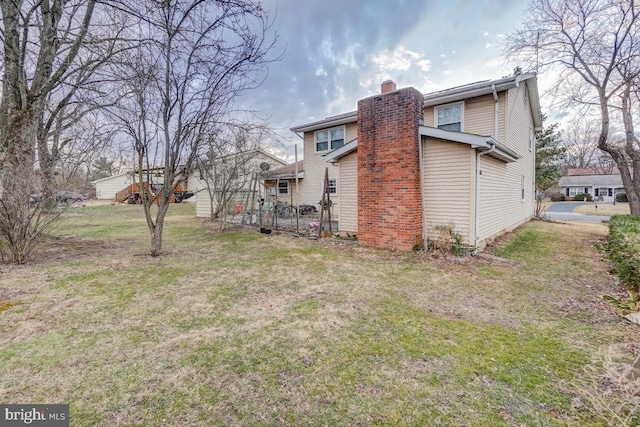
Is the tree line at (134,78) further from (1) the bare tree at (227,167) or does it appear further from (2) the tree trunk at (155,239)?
(1) the bare tree at (227,167)

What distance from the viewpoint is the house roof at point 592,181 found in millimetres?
40506

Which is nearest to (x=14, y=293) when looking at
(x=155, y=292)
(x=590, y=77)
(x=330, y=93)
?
(x=155, y=292)

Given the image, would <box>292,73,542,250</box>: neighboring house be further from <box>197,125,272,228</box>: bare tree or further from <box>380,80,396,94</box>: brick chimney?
<box>197,125,272,228</box>: bare tree

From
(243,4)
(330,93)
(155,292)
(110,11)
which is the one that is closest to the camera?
(155,292)

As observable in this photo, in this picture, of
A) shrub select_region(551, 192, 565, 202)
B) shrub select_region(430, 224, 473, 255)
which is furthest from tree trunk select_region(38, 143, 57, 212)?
shrub select_region(551, 192, 565, 202)

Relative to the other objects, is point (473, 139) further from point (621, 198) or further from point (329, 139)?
point (621, 198)

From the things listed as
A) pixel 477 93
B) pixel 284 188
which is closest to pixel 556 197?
pixel 477 93

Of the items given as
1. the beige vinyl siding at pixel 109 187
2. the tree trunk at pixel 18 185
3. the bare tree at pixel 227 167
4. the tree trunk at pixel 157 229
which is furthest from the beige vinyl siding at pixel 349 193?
the beige vinyl siding at pixel 109 187

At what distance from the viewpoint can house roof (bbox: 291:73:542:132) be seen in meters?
9.44

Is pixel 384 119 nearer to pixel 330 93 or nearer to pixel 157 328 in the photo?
pixel 330 93

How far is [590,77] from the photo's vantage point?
1214 cm

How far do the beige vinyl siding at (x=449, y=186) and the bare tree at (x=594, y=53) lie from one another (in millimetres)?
9258

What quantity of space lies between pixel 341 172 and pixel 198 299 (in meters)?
6.17

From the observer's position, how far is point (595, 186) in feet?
137
